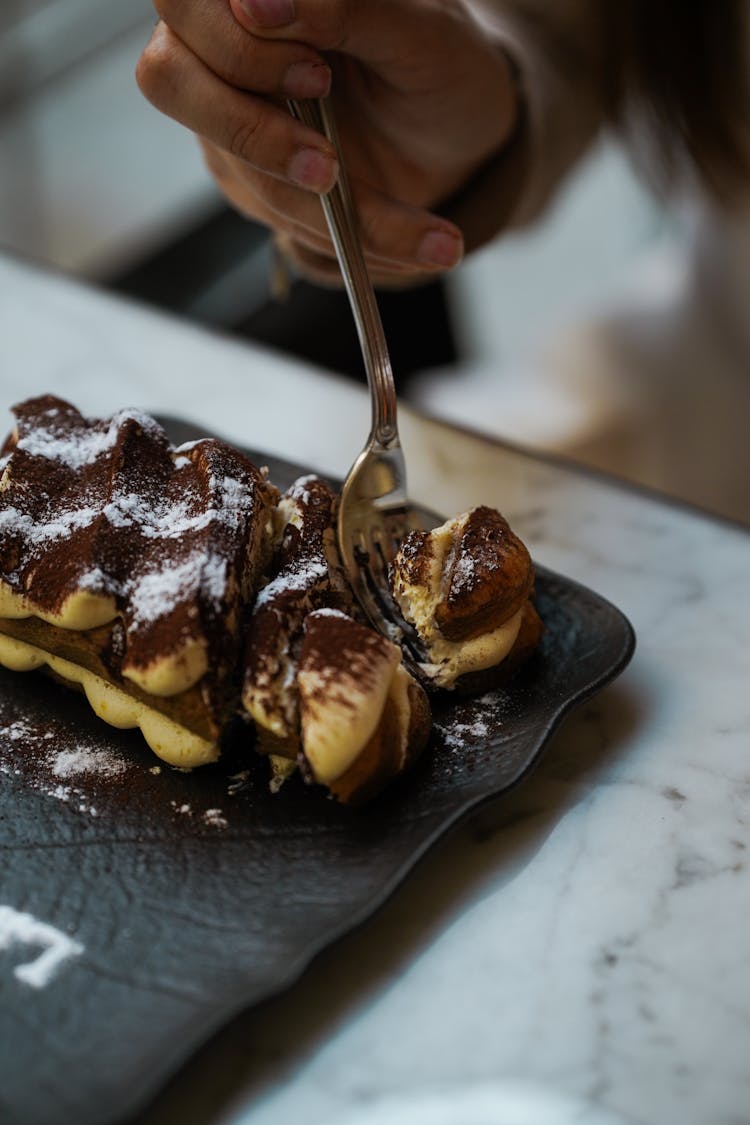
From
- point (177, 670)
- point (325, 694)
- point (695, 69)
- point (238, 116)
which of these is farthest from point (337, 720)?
point (695, 69)

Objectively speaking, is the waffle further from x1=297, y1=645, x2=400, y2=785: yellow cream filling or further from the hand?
the hand

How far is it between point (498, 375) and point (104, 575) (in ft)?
4.48

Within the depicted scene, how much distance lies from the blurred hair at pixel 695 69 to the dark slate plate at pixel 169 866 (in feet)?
3.49

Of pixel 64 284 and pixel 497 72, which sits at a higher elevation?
pixel 497 72

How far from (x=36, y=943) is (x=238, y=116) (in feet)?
2.40

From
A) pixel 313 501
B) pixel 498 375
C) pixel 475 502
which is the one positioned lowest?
pixel 498 375

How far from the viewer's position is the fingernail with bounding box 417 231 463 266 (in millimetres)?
1332

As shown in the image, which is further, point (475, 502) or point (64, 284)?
point (64, 284)

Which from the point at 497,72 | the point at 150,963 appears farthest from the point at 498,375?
the point at 150,963

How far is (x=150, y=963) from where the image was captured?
0.80m

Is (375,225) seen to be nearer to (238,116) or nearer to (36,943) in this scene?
(238,116)

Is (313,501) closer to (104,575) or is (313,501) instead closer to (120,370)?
(104,575)


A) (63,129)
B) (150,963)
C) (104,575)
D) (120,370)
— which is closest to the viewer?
(150,963)

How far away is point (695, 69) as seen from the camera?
5.97ft
